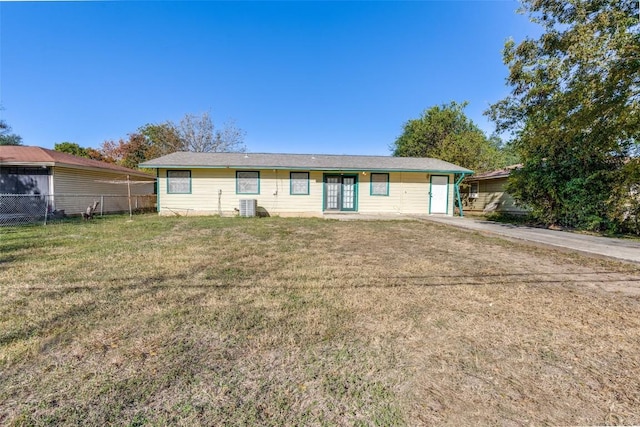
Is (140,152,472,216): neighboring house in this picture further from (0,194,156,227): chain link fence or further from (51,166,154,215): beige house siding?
(0,194,156,227): chain link fence

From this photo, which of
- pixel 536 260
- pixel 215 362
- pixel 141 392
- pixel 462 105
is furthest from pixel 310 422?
pixel 462 105

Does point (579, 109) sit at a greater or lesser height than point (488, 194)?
greater

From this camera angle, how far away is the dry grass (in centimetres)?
157

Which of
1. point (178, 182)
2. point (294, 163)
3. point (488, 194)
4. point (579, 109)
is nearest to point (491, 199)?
point (488, 194)

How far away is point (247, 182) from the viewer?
12.7 metres

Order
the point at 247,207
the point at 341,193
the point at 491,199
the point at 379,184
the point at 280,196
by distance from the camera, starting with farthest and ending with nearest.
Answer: the point at 491,199 < the point at 341,193 < the point at 379,184 < the point at 280,196 < the point at 247,207

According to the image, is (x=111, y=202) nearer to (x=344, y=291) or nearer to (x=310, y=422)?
(x=344, y=291)

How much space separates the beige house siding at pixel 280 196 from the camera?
1236 cm

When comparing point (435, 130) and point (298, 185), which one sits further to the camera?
point (435, 130)

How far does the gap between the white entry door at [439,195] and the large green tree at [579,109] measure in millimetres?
3364

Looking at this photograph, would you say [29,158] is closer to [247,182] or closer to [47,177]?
[47,177]

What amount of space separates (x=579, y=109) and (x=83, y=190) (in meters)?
19.2

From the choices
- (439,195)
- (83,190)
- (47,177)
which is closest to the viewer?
(47,177)

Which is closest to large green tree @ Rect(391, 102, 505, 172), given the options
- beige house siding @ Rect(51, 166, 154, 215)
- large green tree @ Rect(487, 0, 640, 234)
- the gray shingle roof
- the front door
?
the gray shingle roof
